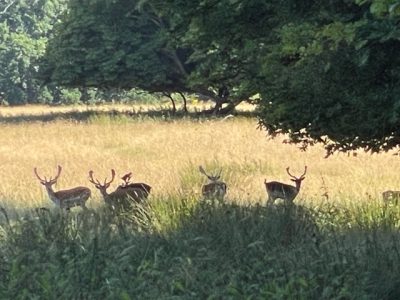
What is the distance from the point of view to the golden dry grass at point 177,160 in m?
12.9

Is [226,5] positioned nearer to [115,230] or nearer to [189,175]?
[115,230]

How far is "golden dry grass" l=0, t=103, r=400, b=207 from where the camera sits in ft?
42.3

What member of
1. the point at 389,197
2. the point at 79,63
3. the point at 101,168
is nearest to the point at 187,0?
the point at 389,197

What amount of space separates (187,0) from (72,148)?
15358 millimetres

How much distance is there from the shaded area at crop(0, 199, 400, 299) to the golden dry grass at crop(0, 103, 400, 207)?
1608 millimetres

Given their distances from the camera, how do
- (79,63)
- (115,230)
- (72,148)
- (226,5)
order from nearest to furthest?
(226,5)
(115,230)
(72,148)
(79,63)

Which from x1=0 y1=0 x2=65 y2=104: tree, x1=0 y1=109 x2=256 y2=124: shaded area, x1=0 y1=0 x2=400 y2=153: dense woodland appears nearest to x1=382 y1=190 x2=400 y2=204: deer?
x1=0 y1=0 x2=400 y2=153: dense woodland

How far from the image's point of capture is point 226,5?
700cm

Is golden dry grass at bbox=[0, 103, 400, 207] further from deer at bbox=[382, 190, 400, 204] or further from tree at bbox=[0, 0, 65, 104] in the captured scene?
tree at bbox=[0, 0, 65, 104]

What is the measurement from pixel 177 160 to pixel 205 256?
37.1 ft

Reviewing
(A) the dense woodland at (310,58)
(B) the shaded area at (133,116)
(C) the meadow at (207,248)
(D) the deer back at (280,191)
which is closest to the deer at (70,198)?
(C) the meadow at (207,248)

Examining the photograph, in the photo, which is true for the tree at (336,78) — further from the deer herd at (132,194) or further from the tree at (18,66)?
the tree at (18,66)

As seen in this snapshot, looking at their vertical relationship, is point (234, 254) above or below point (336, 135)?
below

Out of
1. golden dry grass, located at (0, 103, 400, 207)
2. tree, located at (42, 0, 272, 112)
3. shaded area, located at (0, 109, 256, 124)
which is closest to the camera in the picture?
golden dry grass, located at (0, 103, 400, 207)
